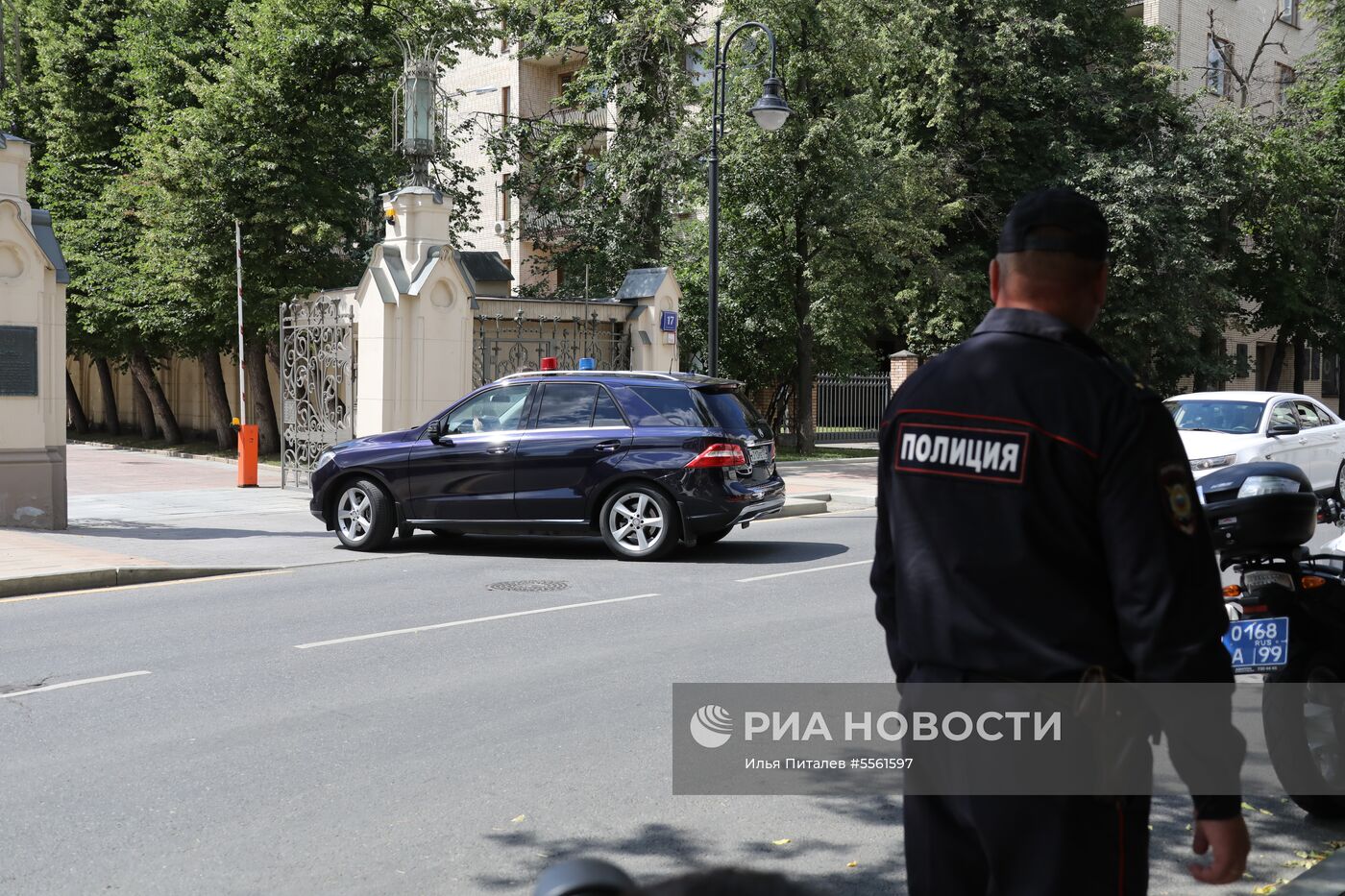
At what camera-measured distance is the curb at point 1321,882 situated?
4.04 meters

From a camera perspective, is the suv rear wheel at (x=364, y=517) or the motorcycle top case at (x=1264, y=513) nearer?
the motorcycle top case at (x=1264, y=513)

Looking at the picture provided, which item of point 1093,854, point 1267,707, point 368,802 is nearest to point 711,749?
point 368,802

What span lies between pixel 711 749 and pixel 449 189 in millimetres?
27085

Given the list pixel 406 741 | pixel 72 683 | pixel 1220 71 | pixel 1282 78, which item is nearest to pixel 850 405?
pixel 1220 71

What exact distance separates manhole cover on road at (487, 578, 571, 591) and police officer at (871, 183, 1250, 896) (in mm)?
8297

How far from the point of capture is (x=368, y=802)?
5180 millimetres

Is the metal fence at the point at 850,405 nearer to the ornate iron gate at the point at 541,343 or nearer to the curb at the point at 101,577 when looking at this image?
the ornate iron gate at the point at 541,343

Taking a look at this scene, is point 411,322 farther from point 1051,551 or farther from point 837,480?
point 1051,551

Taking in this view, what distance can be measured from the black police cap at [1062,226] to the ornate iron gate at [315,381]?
1845cm

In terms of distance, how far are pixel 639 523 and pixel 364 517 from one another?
2.99 m

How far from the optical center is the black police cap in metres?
2.60

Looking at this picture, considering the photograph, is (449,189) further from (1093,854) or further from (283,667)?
(1093,854)

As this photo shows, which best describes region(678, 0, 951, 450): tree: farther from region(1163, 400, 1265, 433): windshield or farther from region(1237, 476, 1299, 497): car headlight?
region(1237, 476, 1299, 497): car headlight

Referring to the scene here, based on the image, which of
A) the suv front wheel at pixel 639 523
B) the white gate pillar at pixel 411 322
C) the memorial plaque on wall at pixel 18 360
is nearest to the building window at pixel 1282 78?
the white gate pillar at pixel 411 322
